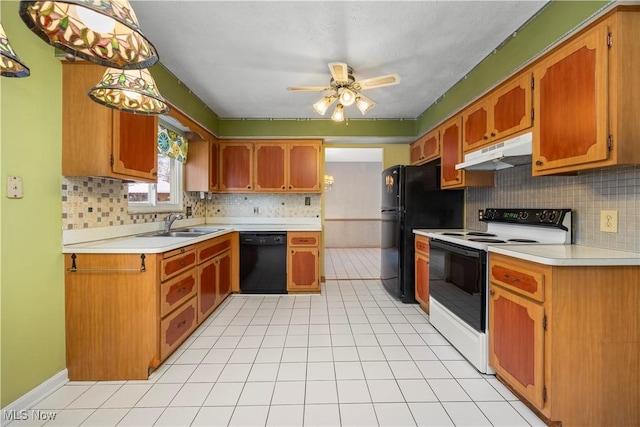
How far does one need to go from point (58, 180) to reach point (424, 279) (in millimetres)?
3161

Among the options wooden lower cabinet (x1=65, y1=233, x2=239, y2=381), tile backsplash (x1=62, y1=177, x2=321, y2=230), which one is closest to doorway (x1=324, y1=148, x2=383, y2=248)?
tile backsplash (x1=62, y1=177, x2=321, y2=230)

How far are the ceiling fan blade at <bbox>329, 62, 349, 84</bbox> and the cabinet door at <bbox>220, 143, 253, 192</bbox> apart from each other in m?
2.07

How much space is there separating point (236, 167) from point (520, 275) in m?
3.51

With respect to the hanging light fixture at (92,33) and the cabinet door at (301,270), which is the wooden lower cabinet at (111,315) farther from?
the cabinet door at (301,270)

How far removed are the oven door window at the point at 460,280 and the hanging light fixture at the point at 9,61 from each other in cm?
251

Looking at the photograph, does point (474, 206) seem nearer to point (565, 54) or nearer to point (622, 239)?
point (622, 239)

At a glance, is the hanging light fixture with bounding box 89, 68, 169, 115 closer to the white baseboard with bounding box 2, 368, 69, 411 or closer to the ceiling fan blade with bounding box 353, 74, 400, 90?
the ceiling fan blade with bounding box 353, 74, 400, 90

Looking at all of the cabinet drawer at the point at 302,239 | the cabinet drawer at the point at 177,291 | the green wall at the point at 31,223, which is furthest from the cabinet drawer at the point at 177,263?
the cabinet drawer at the point at 302,239

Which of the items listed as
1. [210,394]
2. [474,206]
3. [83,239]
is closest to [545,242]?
[474,206]

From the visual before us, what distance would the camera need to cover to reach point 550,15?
5.57 ft

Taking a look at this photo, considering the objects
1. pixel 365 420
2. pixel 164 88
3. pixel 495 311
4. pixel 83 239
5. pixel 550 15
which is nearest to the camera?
pixel 365 420

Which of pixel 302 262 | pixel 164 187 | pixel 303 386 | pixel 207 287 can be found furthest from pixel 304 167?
pixel 303 386

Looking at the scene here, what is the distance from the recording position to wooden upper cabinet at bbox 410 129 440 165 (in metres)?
3.33

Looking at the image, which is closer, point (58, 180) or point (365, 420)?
point (365, 420)
